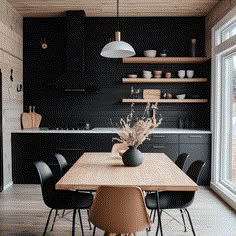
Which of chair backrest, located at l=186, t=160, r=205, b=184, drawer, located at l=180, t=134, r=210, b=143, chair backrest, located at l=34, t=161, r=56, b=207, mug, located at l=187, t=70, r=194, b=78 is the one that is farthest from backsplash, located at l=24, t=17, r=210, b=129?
chair backrest, located at l=34, t=161, r=56, b=207

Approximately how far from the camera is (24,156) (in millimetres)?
5793

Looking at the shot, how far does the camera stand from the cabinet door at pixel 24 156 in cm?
574

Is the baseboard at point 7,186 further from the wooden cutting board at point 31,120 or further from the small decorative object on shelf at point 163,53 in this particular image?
the small decorative object on shelf at point 163,53

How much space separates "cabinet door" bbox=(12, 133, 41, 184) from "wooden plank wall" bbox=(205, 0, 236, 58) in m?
3.31

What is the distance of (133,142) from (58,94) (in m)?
3.35

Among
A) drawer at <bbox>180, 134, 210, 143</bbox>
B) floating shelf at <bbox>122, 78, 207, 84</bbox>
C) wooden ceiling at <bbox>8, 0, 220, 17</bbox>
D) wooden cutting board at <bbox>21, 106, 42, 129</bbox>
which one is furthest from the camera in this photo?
wooden cutting board at <bbox>21, 106, 42, 129</bbox>

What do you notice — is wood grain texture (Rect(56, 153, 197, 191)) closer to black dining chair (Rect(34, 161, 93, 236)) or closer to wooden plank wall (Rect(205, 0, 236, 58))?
black dining chair (Rect(34, 161, 93, 236))

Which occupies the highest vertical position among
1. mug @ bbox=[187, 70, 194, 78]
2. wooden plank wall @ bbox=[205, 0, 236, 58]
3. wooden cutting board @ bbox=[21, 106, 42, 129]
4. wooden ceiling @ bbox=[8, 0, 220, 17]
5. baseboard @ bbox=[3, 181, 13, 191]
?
wooden ceiling @ bbox=[8, 0, 220, 17]

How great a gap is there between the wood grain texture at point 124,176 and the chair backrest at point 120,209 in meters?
0.19

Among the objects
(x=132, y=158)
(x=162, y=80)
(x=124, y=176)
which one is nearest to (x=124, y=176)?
(x=124, y=176)

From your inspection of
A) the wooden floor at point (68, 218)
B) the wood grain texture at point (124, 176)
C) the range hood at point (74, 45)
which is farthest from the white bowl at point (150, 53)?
the wood grain texture at point (124, 176)

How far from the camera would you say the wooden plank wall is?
16.0ft

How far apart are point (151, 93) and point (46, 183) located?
353 centimetres

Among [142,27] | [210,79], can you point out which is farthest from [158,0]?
[210,79]
